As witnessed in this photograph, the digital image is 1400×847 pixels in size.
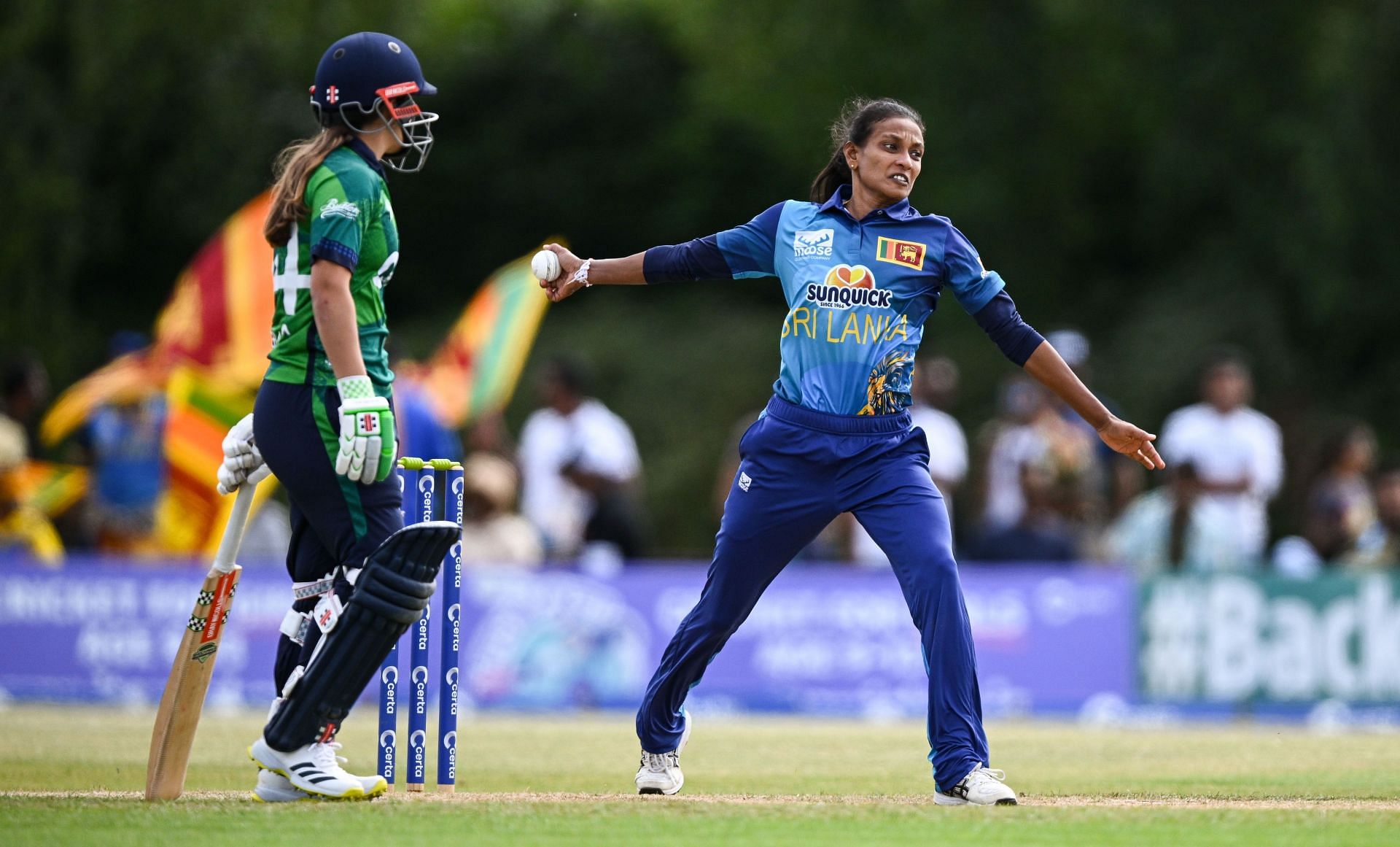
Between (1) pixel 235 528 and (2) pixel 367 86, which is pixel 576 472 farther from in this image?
(2) pixel 367 86

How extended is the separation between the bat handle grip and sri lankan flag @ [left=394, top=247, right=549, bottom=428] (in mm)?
11256

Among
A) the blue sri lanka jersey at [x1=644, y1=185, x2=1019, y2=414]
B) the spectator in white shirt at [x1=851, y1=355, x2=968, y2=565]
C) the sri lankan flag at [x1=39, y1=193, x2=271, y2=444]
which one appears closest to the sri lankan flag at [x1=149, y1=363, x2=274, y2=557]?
the sri lankan flag at [x1=39, y1=193, x2=271, y2=444]

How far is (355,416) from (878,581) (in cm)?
789

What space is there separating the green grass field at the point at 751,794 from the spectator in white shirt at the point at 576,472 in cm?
328

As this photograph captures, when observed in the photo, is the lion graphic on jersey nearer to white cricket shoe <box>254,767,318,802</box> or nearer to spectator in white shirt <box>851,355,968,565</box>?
white cricket shoe <box>254,767,318,802</box>

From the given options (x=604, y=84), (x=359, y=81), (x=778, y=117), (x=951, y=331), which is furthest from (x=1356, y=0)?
(x=359, y=81)

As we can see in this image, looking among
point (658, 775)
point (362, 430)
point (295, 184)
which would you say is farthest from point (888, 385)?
point (295, 184)

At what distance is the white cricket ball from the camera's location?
6430mm

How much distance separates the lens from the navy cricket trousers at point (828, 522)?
604cm

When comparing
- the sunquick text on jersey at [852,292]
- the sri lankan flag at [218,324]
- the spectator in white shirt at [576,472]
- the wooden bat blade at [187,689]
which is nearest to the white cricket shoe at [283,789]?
the wooden bat blade at [187,689]

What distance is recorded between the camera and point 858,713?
42.9 feet

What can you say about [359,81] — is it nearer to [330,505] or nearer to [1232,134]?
[330,505]

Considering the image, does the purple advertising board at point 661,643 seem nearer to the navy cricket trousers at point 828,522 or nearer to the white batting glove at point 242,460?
the navy cricket trousers at point 828,522

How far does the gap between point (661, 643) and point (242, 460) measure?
7247mm
